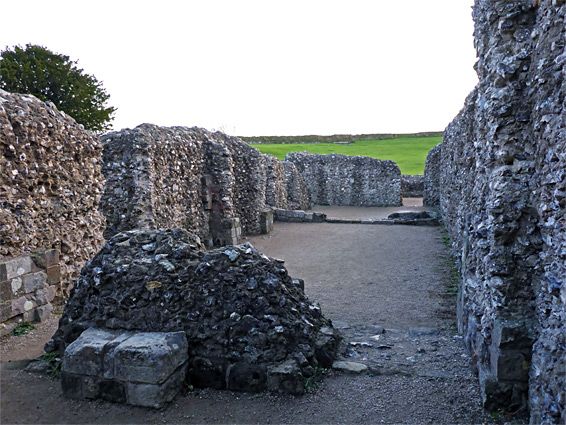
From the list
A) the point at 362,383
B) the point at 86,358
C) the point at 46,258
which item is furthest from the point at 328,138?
the point at 86,358

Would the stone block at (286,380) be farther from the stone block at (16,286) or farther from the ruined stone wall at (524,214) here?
the stone block at (16,286)

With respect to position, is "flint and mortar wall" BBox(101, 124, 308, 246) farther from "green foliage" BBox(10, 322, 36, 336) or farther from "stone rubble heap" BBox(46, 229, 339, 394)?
"stone rubble heap" BBox(46, 229, 339, 394)

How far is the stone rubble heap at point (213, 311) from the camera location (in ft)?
13.0

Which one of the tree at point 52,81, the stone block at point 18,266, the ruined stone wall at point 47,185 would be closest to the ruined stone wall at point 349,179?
the tree at point 52,81

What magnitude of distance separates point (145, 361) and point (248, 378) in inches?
37.6

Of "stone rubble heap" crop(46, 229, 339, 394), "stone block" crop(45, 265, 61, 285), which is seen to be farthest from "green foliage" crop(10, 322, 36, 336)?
"stone rubble heap" crop(46, 229, 339, 394)

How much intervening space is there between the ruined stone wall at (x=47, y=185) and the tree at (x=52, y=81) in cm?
2153

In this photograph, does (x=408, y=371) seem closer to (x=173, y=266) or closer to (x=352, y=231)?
(x=173, y=266)

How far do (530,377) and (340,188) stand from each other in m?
23.8

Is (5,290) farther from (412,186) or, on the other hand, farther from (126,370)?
(412,186)

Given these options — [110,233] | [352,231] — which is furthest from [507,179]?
[352,231]

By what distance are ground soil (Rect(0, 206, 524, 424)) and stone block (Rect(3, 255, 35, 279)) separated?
0.80 m

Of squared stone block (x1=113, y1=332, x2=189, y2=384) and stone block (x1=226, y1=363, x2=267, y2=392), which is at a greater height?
squared stone block (x1=113, y1=332, x2=189, y2=384)

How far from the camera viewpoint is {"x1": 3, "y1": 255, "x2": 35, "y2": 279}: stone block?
17.9ft
